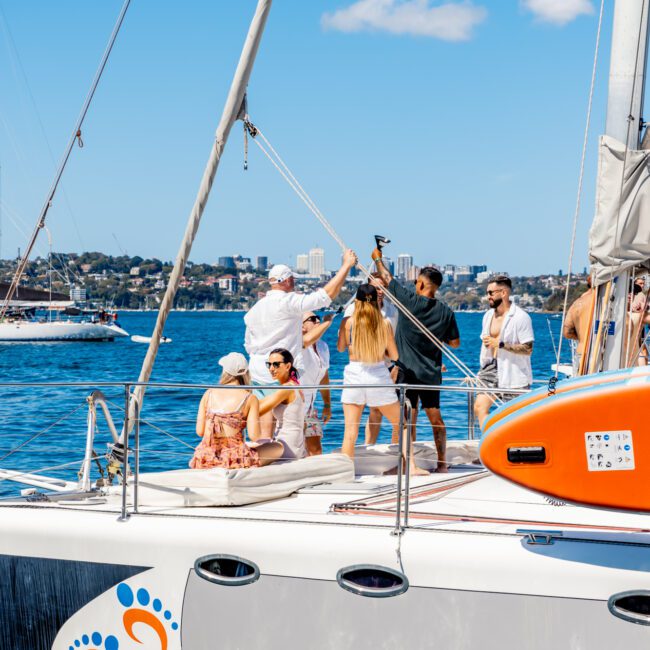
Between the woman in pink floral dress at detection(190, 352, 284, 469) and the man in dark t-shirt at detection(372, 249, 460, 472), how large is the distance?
1.41 m

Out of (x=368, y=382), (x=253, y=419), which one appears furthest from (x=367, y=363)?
(x=253, y=419)

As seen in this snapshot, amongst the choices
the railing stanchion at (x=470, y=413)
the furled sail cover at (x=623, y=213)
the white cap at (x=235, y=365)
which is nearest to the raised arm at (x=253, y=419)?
the white cap at (x=235, y=365)

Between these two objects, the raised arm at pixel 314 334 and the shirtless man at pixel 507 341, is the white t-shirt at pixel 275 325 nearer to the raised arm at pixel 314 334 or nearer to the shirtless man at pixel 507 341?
the raised arm at pixel 314 334

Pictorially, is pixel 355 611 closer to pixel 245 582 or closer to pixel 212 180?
pixel 245 582

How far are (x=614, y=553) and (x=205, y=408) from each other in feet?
8.51

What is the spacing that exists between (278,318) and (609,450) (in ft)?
9.55

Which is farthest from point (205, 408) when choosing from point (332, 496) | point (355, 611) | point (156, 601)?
point (355, 611)

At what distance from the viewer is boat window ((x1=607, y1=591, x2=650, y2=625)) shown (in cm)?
454

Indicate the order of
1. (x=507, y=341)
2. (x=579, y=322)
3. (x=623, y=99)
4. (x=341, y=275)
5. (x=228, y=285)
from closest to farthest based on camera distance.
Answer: (x=623, y=99) < (x=341, y=275) < (x=579, y=322) < (x=507, y=341) < (x=228, y=285)

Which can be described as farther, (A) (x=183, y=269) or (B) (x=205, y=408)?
(A) (x=183, y=269)

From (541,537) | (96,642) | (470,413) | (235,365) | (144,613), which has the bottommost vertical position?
(96,642)

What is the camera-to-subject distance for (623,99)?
620 centimetres

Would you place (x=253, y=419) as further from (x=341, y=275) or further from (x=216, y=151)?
(x=216, y=151)

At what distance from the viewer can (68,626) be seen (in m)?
5.25
